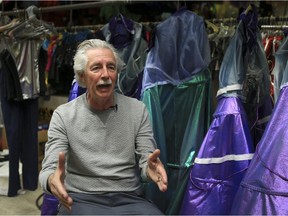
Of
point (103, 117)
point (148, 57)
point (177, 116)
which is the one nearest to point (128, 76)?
point (148, 57)

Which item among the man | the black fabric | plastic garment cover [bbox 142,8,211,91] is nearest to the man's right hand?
the man

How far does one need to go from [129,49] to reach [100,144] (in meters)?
0.66

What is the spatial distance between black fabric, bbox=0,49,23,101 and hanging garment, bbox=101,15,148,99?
831mm

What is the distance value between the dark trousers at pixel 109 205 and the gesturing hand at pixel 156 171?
150 mm

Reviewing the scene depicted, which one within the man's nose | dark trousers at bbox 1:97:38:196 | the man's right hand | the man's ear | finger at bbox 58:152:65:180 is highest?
the man's nose

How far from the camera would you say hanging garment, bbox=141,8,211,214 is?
1.65 meters

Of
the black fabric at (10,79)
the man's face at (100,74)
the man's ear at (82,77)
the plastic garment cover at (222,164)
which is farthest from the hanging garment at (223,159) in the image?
the black fabric at (10,79)

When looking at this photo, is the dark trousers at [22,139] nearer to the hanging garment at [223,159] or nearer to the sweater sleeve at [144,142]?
the sweater sleeve at [144,142]

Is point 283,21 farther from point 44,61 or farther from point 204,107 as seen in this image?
point 44,61

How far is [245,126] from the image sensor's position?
4.59 feet

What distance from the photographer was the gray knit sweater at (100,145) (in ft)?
4.46

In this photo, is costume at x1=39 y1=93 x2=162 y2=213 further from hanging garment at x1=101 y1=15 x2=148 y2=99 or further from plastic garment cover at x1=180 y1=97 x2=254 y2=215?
hanging garment at x1=101 y1=15 x2=148 y2=99

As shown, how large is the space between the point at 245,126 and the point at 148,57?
57cm

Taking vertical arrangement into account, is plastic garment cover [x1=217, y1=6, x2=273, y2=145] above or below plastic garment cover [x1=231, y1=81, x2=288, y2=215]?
above
